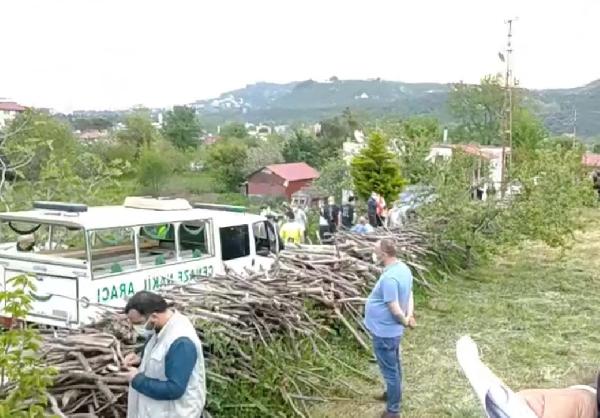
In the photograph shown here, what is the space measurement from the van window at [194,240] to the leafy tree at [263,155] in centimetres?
5680

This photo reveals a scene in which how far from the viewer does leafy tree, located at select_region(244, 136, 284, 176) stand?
2719 inches

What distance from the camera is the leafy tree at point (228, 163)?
225 feet

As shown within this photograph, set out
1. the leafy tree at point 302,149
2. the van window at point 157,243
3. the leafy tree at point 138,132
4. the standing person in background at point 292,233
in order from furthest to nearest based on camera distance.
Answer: the leafy tree at point 138,132 → the leafy tree at point 302,149 → the standing person in background at point 292,233 → the van window at point 157,243

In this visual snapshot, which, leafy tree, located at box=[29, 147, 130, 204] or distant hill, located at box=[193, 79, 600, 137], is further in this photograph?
distant hill, located at box=[193, 79, 600, 137]

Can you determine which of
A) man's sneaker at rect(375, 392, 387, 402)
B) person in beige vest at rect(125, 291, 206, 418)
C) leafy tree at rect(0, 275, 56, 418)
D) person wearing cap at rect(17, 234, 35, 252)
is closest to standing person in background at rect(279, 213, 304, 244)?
person wearing cap at rect(17, 234, 35, 252)

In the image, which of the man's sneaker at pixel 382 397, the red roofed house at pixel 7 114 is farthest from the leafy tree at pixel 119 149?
the man's sneaker at pixel 382 397

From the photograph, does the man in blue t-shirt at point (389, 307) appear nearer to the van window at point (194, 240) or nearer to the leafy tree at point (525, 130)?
the van window at point (194, 240)

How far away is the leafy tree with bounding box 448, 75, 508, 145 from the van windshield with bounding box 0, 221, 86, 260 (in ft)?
188

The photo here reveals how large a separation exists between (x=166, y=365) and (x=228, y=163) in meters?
66.5

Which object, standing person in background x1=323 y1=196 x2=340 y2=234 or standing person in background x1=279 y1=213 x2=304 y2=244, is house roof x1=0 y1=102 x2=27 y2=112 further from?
standing person in background x1=279 y1=213 x2=304 y2=244

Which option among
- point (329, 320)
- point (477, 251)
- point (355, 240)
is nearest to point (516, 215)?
point (477, 251)

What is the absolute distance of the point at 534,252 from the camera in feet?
60.5

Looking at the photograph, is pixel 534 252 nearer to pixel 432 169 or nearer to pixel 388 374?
pixel 432 169

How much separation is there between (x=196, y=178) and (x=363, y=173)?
42.3m
